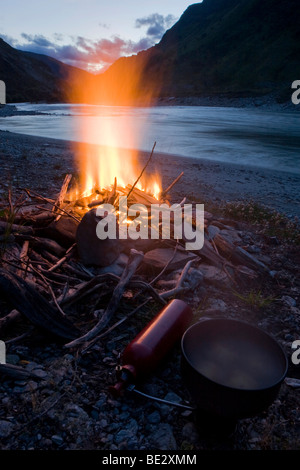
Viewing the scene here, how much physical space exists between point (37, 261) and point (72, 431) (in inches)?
94.5

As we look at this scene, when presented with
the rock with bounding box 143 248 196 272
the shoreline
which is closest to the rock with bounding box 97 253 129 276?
the rock with bounding box 143 248 196 272

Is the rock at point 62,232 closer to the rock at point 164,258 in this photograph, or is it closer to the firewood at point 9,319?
the rock at point 164,258

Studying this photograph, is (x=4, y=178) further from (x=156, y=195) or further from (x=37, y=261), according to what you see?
(x=37, y=261)

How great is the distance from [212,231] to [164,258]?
1383 millimetres

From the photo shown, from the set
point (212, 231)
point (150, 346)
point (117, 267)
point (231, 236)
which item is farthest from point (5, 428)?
point (231, 236)

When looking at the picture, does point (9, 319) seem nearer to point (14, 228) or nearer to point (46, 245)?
point (46, 245)

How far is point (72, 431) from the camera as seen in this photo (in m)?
2.33

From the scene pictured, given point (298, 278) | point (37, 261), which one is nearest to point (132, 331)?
point (37, 261)

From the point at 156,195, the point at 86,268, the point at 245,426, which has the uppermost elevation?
the point at 156,195

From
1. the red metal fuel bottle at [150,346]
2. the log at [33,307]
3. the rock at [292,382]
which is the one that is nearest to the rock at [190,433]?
the red metal fuel bottle at [150,346]
